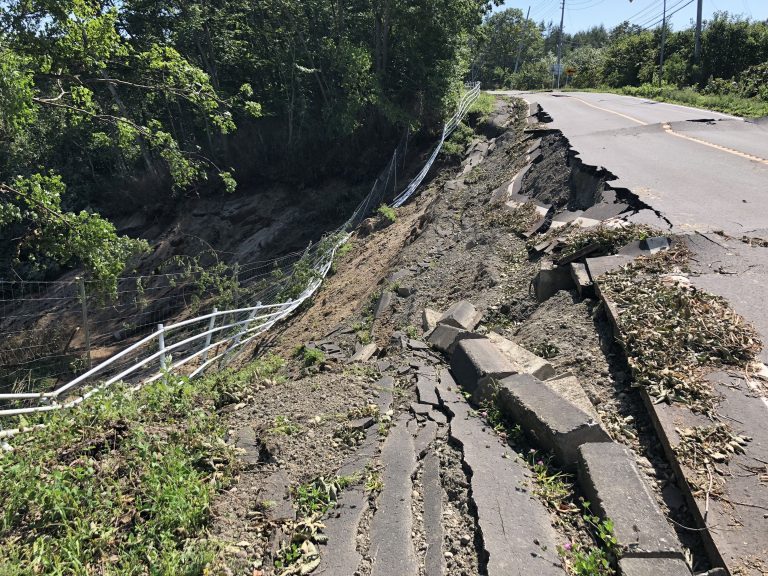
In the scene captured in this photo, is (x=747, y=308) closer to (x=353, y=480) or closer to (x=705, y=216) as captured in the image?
(x=705, y=216)

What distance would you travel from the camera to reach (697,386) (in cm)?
393

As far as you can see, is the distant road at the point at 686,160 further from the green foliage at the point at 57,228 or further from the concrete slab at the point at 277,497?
the green foliage at the point at 57,228

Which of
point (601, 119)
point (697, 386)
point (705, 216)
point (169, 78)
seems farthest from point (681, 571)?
point (601, 119)

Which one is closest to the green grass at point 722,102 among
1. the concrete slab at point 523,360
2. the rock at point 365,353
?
the concrete slab at point 523,360

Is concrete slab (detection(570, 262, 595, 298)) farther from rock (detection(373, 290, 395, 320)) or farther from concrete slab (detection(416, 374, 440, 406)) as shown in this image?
rock (detection(373, 290, 395, 320))

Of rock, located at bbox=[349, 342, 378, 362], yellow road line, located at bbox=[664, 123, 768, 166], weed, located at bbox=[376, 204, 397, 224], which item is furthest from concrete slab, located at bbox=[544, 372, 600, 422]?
weed, located at bbox=[376, 204, 397, 224]

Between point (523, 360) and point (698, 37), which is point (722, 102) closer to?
point (698, 37)

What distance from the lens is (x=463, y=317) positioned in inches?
255

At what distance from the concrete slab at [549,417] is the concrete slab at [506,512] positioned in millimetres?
266

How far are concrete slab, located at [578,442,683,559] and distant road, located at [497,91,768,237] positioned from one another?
4296 millimetres

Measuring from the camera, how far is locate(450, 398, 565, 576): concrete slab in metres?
2.88

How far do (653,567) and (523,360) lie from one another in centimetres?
252

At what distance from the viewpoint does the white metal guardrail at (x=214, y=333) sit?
5.32 metres

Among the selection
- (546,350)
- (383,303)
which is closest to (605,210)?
(546,350)
